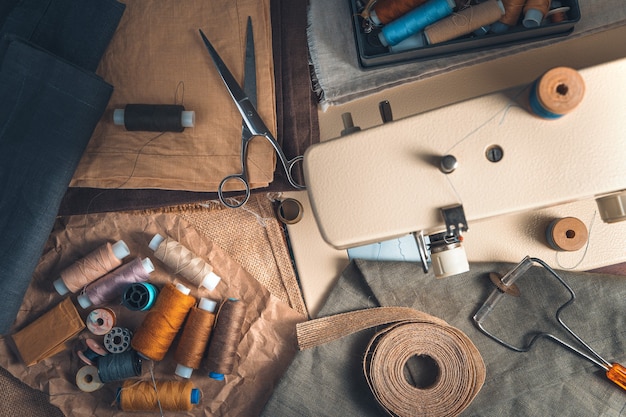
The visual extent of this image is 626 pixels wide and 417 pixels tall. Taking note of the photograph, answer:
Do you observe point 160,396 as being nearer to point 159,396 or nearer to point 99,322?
point 159,396

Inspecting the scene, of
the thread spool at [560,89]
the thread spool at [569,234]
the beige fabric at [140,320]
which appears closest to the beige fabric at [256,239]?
the beige fabric at [140,320]

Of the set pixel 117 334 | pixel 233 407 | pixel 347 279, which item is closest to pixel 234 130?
pixel 347 279

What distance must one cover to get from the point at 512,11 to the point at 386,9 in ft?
1.20

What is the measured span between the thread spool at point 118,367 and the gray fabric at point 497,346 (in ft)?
1.60

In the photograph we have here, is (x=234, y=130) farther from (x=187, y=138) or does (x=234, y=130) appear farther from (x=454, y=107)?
(x=454, y=107)

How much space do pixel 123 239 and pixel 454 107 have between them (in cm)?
124

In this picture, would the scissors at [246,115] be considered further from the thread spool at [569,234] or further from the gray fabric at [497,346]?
the thread spool at [569,234]

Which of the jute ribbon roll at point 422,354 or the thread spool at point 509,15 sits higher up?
the thread spool at point 509,15

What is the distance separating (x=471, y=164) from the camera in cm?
121

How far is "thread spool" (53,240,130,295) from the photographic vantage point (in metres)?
1.81

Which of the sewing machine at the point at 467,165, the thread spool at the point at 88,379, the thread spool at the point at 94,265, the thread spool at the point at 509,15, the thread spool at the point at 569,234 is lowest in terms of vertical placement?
the thread spool at the point at 88,379

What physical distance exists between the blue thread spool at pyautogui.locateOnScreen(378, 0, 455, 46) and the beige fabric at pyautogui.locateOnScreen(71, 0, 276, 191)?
0.38 meters

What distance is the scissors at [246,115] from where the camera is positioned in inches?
61.7

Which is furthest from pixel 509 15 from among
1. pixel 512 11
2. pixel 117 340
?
pixel 117 340
